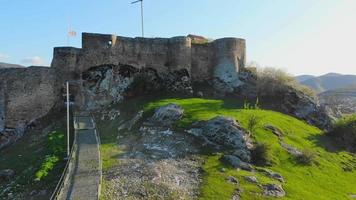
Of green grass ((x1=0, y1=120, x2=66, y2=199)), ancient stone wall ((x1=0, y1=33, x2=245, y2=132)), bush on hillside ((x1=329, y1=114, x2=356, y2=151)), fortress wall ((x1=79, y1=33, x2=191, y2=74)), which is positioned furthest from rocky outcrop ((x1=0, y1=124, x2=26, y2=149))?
bush on hillside ((x1=329, y1=114, x2=356, y2=151))

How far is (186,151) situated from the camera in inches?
1120

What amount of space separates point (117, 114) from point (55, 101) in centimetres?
628

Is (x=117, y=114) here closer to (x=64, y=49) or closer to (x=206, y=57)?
(x=64, y=49)

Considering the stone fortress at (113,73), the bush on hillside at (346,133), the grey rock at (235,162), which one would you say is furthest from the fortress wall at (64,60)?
the bush on hillside at (346,133)

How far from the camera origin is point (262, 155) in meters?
28.2

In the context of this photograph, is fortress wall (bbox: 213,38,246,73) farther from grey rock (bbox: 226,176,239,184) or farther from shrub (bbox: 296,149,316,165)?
grey rock (bbox: 226,176,239,184)

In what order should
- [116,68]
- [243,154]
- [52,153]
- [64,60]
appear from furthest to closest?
[116,68], [64,60], [52,153], [243,154]

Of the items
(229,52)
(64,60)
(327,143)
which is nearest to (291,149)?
(327,143)

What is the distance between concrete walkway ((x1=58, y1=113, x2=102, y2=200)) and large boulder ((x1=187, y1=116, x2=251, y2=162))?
711 centimetres

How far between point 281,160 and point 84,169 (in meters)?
12.7

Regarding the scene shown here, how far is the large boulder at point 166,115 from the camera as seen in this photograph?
107ft

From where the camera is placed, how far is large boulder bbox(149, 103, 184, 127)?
107 feet

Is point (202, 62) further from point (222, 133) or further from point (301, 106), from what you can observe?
point (222, 133)

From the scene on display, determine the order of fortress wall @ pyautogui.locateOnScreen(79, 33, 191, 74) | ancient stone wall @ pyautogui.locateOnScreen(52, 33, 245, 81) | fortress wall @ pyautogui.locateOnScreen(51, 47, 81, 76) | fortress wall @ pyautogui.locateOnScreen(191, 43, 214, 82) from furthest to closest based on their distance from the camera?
fortress wall @ pyautogui.locateOnScreen(191, 43, 214, 82) → fortress wall @ pyautogui.locateOnScreen(79, 33, 191, 74) → ancient stone wall @ pyautogui.locateOnScreen(52, 33, 245, 81) → fortress wall @ pyautogui.locateOnScreen(51, 47, 81, 76)
